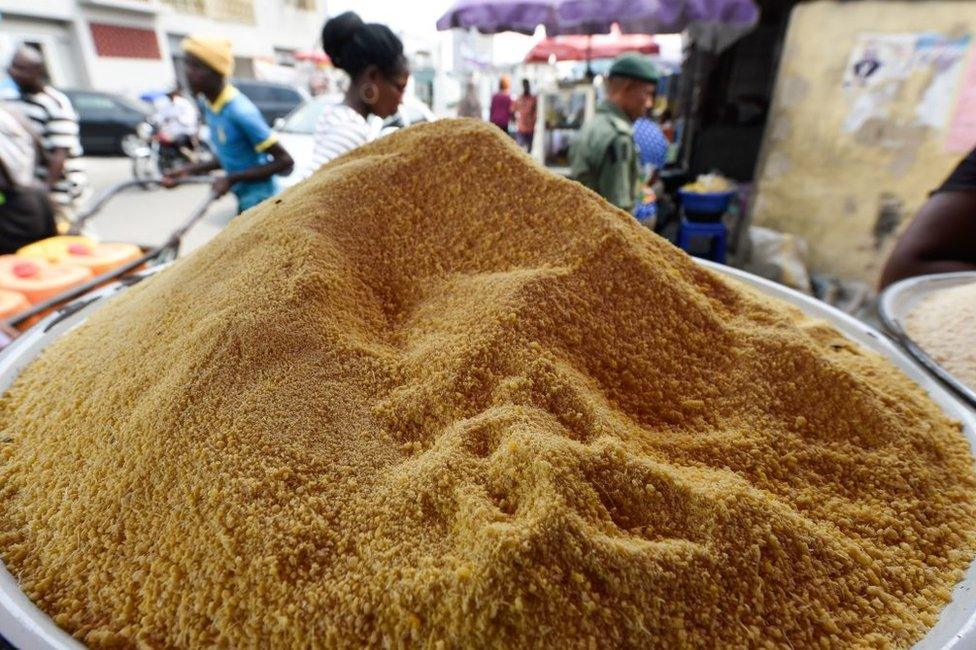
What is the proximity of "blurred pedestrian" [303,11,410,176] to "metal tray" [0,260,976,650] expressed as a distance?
0.85 metres

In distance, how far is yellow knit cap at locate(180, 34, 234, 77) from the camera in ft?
8.04

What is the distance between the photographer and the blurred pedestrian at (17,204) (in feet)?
7.36

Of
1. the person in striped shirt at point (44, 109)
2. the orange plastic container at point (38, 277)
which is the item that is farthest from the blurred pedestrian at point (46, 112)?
the orange plastic container at point (38, 277)

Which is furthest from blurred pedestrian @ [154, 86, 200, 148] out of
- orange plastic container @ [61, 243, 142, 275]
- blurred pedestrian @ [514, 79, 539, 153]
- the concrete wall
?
the concrete wall

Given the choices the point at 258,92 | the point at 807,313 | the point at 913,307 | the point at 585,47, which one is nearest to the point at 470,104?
the point at 585,47

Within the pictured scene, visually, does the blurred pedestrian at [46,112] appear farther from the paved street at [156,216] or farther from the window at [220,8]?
the window at [220,8]

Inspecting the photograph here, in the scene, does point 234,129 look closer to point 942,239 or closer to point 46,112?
point 46,112

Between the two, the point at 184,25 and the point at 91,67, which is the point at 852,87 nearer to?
the point at 91,67

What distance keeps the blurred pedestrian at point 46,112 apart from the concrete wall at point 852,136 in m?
4.47

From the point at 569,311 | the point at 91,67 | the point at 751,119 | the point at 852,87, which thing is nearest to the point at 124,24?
the point at 91,67

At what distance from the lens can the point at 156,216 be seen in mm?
5809

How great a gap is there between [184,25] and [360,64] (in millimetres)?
20819

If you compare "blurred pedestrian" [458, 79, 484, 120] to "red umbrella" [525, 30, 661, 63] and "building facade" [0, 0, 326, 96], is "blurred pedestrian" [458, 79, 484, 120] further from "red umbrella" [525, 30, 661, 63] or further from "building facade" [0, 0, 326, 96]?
"building facade" [0, 0, 326, 96]

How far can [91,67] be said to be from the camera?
15.7 meters
